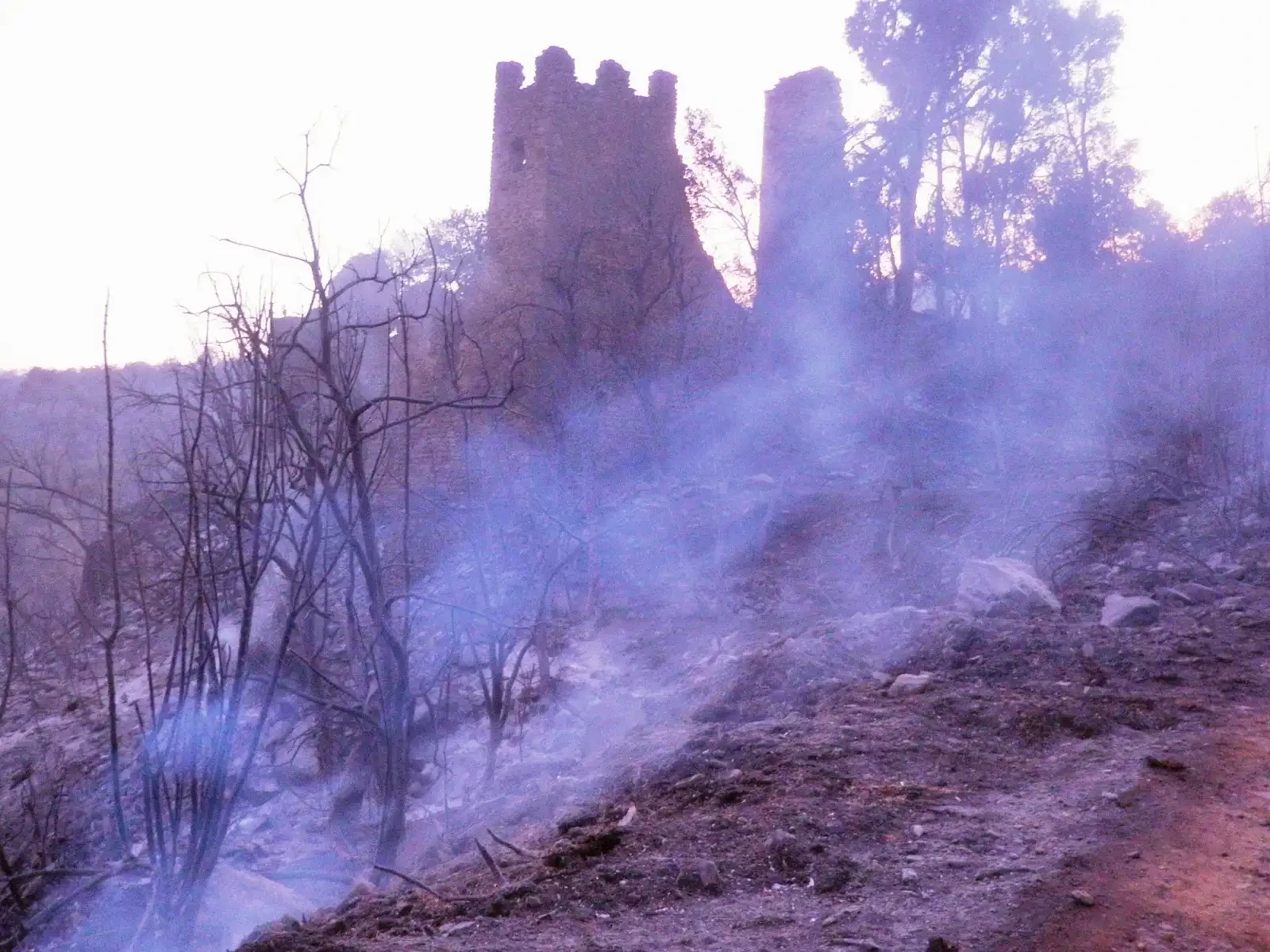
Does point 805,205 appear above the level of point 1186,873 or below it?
above

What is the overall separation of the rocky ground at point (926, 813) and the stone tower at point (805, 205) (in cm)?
1127

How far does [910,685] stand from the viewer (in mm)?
5781

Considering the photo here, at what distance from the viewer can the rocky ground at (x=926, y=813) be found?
317 cm

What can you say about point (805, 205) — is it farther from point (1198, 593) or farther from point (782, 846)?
point (782, 846)

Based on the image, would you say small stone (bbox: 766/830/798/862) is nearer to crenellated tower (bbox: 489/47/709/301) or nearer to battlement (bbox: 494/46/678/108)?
crenellated tower (bbox: 489/47/709/301)

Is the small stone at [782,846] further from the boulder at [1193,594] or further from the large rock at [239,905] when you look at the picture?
the boulder at [1193,594]

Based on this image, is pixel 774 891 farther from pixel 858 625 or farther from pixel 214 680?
pixel 858 625

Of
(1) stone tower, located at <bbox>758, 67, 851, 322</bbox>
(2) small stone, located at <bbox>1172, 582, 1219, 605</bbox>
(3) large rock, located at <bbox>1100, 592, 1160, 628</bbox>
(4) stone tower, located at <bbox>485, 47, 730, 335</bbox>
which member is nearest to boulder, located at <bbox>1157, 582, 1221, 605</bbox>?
(2) small stone, located at <bbox>1172, 582, 1219, 605</bbox>

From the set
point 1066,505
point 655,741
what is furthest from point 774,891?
point 1066,505

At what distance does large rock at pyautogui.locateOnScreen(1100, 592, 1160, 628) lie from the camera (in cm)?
654

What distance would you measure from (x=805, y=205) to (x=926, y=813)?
14.9 m

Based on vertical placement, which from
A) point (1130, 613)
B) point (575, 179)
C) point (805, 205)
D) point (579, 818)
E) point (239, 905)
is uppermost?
point (805, 205)

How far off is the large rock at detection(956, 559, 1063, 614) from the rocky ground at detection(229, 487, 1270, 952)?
0.04 metres

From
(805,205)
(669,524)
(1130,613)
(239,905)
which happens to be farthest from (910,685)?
(805,205)
